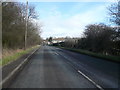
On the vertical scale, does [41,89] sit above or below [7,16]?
below

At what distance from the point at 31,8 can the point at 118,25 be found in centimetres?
3605

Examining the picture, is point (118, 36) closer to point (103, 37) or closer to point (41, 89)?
point (103, 37)

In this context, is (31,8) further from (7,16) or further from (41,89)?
(41,89)

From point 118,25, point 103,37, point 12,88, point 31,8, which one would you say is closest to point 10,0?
point 118,25

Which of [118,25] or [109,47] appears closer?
[118,25]

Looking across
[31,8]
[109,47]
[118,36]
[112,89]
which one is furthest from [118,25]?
[31,8]

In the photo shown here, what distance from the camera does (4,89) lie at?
8352 millimetres

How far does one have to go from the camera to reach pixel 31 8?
61094 mm

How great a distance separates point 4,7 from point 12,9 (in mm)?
1771

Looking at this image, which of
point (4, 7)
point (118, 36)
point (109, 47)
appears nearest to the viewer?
point (4, 7)

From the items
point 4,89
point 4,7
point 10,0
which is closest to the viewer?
point 4,89

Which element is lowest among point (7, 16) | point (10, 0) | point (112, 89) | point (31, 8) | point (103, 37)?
point (112, 89)

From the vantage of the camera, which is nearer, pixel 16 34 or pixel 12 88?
pixel 12 88

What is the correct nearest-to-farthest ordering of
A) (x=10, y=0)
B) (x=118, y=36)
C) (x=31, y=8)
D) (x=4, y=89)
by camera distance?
(x=4, y=89), (x=10, y=0), (x=118, y=36), (x=31, y=8)
